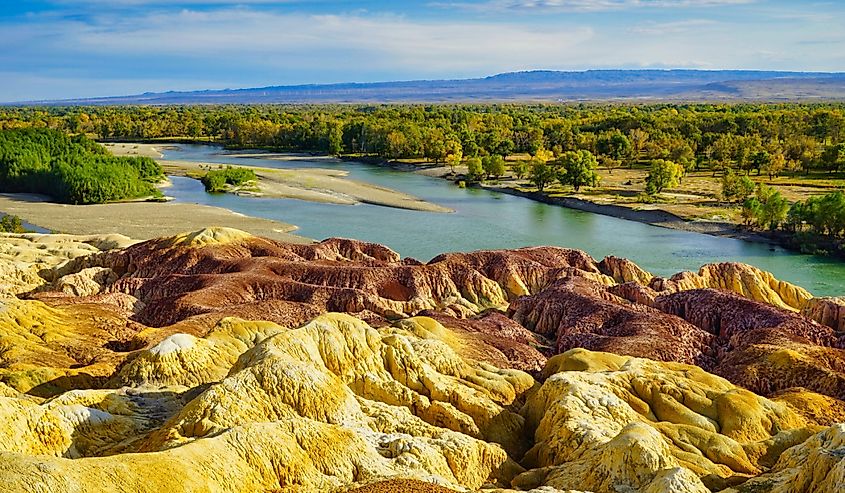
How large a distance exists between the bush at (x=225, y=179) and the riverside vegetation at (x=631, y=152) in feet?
0.91

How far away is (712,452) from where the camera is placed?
17078 mm

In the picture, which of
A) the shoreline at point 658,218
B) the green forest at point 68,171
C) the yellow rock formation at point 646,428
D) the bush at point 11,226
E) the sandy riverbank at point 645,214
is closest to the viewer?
the yellow rock formation at point 646,428

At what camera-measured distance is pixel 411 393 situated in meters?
19.1

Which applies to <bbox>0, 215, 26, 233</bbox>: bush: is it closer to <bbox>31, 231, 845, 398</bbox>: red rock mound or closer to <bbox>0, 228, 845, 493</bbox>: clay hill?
<bbox>31, 231, 845, 398</bbox>: red rock mound

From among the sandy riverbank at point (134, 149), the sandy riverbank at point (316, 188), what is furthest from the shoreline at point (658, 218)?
the sandy riverbank at point (134, 149)

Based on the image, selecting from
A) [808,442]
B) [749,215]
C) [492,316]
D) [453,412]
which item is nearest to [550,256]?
[492,316]

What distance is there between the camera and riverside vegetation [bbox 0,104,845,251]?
77875mm

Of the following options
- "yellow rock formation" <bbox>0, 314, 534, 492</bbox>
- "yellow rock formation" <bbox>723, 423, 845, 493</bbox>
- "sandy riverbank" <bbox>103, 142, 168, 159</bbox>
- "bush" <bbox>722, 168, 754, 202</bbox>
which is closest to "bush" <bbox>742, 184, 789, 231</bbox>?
"bush" <bbox>722, 168, 754, 202</bbox>

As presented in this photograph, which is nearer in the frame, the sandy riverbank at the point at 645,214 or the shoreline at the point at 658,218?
the shoreline at the point at 658,218

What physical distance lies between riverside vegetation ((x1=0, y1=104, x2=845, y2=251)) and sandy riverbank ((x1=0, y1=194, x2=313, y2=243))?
1744 centimetres

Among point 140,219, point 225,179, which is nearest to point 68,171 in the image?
point 225,179

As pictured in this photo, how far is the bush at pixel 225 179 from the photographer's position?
95812 millimetres

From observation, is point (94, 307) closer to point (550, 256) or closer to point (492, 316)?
point (492, 316)

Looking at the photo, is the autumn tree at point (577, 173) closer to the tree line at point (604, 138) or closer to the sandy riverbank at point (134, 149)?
the tree line at point (604, 138)
